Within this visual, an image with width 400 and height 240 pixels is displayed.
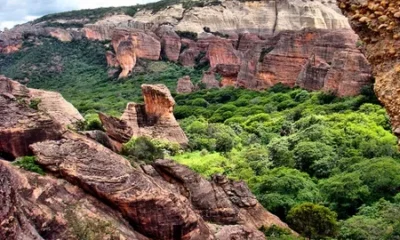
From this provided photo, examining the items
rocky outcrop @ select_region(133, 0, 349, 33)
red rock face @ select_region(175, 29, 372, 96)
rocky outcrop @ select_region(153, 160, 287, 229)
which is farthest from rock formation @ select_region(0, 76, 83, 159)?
rocky outcrop @ select_region(133, 0, 349, 33)

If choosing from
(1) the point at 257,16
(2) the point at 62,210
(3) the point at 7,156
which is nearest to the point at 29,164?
(3) the point at 7,156

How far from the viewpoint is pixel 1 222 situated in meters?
8.71

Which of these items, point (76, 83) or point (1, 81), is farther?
point (76, 83)

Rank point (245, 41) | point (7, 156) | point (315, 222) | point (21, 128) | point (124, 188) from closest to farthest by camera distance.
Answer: point (124, 188) → point (7, 156) → point (21, 128) → point (315, 222) → point (245, 41)

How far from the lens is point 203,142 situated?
124ft

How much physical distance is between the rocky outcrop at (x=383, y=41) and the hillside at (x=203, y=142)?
3.1 inches

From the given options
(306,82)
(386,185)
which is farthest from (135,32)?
(386,185)

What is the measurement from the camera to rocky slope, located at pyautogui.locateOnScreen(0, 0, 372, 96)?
51.9 meters

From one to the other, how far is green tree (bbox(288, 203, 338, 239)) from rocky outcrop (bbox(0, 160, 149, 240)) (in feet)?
26.2

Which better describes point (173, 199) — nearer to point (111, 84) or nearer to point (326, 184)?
point (326, 184)

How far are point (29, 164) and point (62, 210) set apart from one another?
1868 millimetres

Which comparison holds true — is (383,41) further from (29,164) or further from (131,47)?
(131,47)

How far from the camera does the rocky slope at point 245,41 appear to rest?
51.9m

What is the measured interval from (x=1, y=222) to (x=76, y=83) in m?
78.5
